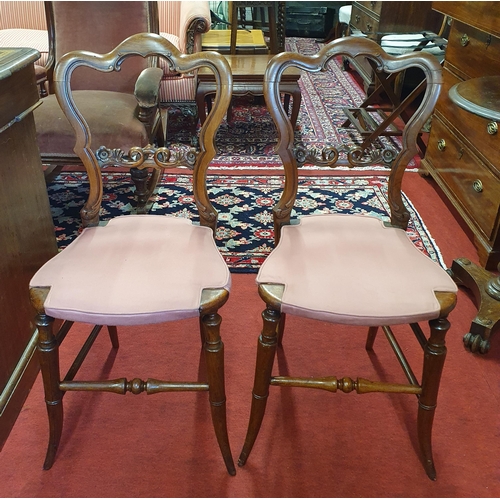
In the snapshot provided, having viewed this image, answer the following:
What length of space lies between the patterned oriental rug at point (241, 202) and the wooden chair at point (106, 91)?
0.48 ft

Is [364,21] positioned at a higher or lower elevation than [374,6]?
lower

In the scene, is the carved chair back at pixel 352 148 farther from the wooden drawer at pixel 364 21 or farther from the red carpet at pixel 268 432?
the wooden drawer at pixel 364 21

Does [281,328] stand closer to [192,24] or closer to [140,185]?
[140,185]

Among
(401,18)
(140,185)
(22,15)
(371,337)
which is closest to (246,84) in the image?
(140,185)

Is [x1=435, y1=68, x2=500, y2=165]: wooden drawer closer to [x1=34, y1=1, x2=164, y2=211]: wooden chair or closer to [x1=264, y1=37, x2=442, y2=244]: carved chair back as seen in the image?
[x1=264, y1=37, x2=442, y2=244]: carved chair back

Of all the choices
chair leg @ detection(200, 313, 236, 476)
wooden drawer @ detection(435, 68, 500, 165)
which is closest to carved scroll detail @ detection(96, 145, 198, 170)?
chair leg @ detection(200, 313, 236, 476)

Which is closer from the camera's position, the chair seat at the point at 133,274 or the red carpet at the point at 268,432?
the chair seat at the point at 133,274

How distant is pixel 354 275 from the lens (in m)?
1.15

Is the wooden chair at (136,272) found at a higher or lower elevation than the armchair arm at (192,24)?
lower

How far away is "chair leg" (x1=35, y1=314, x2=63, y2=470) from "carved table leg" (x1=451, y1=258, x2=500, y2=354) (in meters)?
1.36

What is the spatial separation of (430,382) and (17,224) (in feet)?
4.07

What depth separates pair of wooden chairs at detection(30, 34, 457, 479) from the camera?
106 centimetres

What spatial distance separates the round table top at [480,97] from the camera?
1257 millimetres

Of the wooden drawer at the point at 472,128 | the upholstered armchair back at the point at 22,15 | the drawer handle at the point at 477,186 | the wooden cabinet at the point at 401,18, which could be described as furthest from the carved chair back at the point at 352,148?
the upholstered armchair back at the point at 22,15
